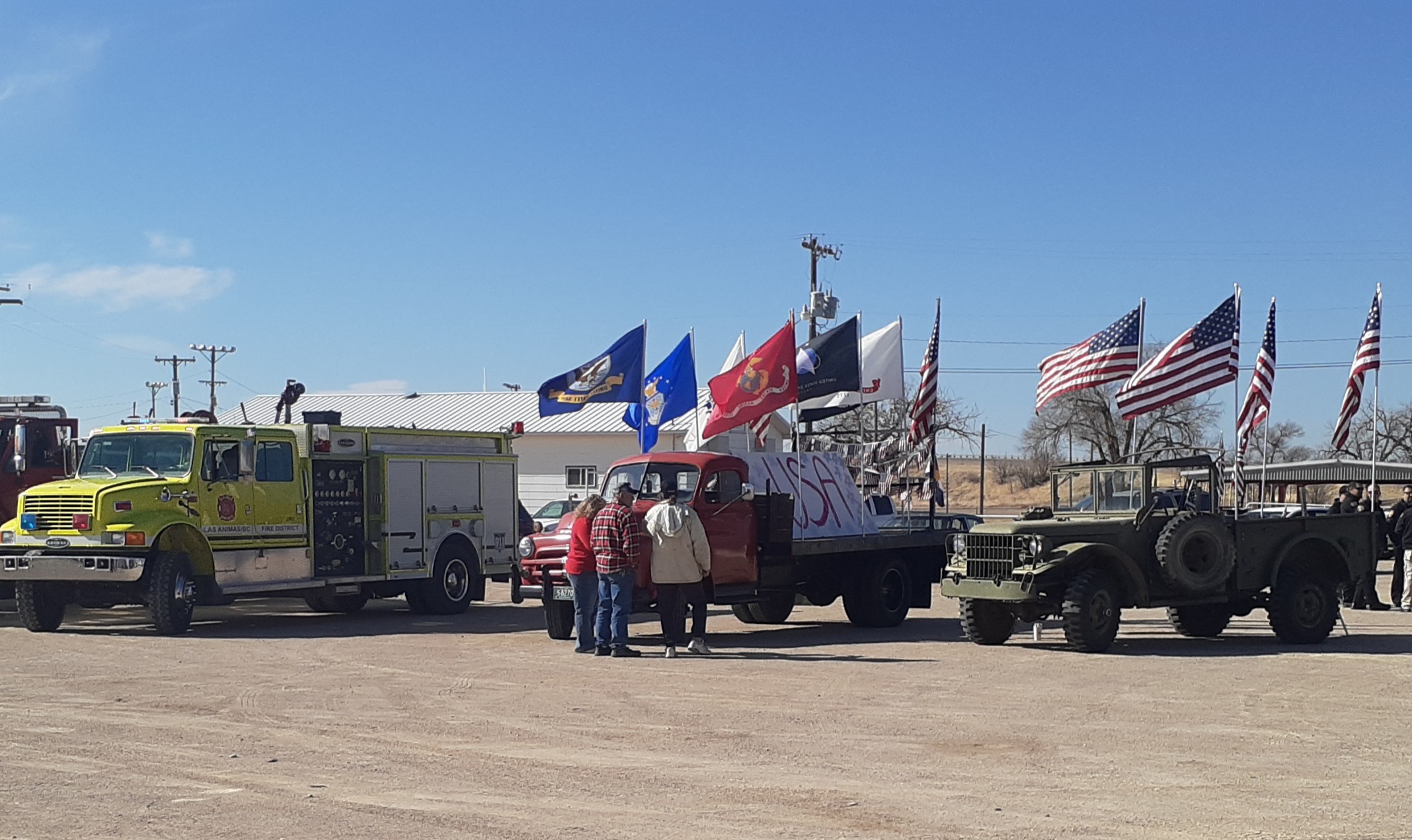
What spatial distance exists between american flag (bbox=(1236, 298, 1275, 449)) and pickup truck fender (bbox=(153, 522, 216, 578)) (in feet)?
44.1

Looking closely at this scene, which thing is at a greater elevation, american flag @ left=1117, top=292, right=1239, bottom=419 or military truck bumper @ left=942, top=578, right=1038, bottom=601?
american flag @ left=1117, top=292, right=1239, bottom=419

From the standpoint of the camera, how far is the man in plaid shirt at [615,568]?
15406 millimetres

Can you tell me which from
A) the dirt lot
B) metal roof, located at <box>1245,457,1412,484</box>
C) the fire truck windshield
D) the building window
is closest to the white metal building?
the building window

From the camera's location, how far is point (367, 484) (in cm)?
2050

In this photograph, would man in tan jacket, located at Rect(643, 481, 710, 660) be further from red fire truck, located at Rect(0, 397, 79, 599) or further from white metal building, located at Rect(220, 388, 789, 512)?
white metal building, located at Rect(220, 388, 789, 512)

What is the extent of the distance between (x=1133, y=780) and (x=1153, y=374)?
39.7 feet

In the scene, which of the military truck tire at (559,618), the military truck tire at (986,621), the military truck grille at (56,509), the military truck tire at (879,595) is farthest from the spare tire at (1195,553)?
the military truck grille at (56,509)

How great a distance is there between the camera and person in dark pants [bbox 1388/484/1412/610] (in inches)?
841

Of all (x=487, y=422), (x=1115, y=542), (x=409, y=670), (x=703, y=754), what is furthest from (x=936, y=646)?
(x=487, y=422)

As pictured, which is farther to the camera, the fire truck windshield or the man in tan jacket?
the fire truck windshield

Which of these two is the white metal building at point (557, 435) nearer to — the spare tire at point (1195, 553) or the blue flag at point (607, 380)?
the blue flag at point (607, 380)

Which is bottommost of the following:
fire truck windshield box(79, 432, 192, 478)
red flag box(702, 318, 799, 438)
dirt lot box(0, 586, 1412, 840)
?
dirt lot box(0, 586, 1412, 840)

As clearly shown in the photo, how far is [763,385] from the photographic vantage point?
19625 mm

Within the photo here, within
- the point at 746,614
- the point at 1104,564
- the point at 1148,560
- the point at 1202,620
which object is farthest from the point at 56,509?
the point at 1202,620
